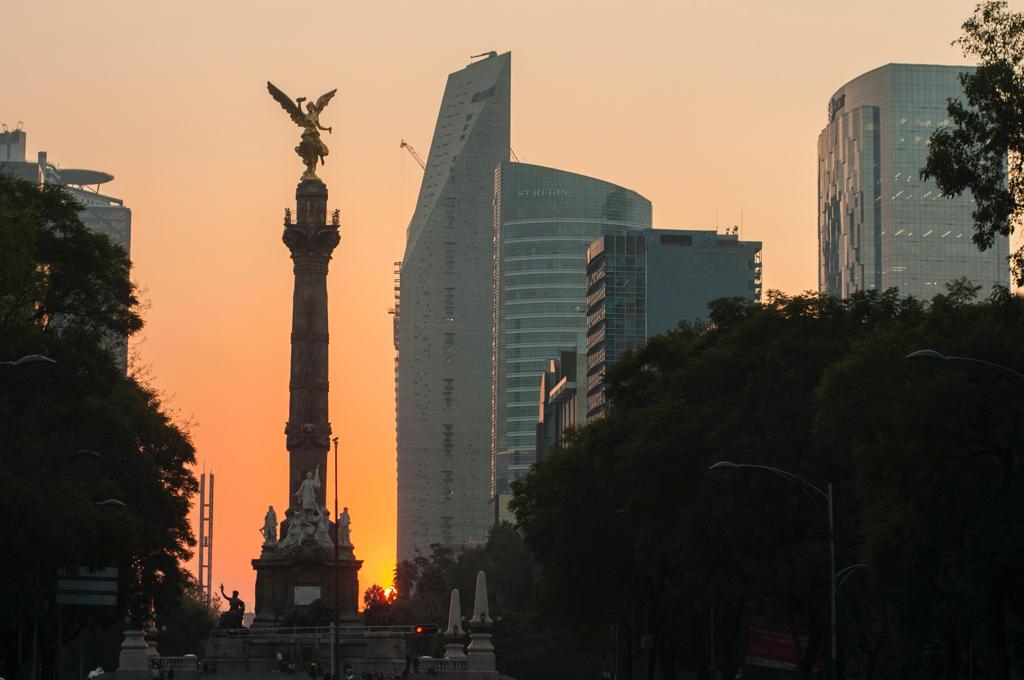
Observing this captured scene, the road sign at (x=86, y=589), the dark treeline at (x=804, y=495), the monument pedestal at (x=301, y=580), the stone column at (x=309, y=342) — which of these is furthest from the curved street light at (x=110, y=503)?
the stone column at (x=309, y=342)

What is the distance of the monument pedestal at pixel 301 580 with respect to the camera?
355 ft

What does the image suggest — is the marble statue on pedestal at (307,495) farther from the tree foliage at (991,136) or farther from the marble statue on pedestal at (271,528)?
the tree foliage at (991,136)

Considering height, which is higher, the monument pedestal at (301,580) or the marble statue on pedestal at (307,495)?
the marble statue on pedestal at (307,495)

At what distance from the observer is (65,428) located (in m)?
62.5

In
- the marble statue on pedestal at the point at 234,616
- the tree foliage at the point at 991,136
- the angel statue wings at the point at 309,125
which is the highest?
the angel statue wings at the point at 309,125

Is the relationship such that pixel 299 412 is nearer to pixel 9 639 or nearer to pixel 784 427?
pixel 9 639

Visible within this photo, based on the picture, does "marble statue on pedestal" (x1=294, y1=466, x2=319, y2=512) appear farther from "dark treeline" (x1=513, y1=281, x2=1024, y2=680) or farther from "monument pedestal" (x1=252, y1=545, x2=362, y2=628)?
"dark treeline" (x1=513, y1=281, x2=1024, y2=680)

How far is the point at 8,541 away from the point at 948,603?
22.6 metres

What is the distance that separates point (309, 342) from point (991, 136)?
247 ft

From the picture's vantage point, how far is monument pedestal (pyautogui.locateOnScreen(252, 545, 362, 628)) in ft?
355

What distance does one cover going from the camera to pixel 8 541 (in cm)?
4972

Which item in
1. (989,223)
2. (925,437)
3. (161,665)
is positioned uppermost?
(989,223)

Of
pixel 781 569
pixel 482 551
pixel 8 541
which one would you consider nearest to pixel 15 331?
pixel 8 541

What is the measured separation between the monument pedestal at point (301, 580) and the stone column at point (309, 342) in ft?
10.6
